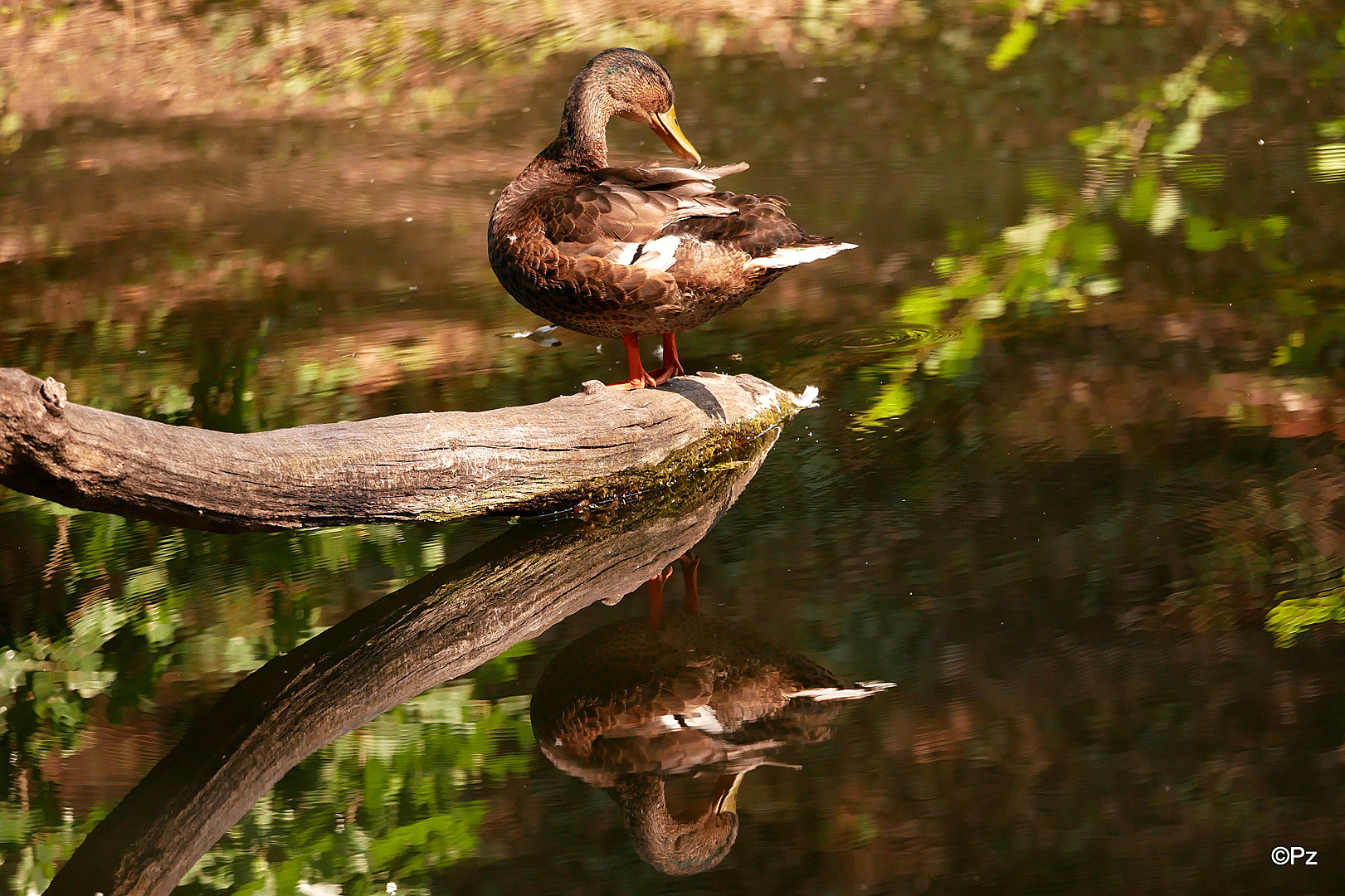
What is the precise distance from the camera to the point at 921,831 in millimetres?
2926

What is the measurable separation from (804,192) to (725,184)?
1.56ft

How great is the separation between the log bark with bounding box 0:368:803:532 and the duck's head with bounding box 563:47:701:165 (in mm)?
943

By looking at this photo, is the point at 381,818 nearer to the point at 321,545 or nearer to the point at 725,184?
the point at 321,545

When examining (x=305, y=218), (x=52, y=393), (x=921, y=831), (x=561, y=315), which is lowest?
(x=305, y=218)

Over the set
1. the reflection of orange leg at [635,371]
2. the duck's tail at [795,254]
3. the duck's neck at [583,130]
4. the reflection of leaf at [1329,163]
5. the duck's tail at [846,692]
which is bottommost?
the reflection of leaf at [1329,163]

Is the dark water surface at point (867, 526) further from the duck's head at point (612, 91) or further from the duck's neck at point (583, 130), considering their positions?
the duck's head at point (612, 91)

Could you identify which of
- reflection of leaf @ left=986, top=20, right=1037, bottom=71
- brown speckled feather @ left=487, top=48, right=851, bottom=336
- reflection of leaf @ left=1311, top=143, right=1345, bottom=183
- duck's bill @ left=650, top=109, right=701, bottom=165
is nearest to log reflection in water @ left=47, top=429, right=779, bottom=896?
brown speckled feather @ left=487, top=48, right=851, bottom=336

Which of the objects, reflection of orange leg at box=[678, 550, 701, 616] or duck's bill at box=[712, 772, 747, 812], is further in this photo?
A: reflection of orange leg at box=[678, 550, 701, 616]

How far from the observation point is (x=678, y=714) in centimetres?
342

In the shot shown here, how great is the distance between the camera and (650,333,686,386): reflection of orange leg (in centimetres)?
489

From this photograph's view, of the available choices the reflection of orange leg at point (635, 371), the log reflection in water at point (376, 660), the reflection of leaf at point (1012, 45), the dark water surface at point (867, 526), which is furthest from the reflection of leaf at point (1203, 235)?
the reflection of leaf at point (1012, 45)

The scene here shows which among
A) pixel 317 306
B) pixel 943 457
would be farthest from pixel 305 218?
pixel 943 457

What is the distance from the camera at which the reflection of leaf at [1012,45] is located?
32.4 feet

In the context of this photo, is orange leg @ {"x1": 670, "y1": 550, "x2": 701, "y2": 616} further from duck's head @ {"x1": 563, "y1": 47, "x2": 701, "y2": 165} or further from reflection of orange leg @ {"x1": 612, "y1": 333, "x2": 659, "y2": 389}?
duck's head @ {"x1": 563, "y1": 47, "x2": 701, "y2": 165}
